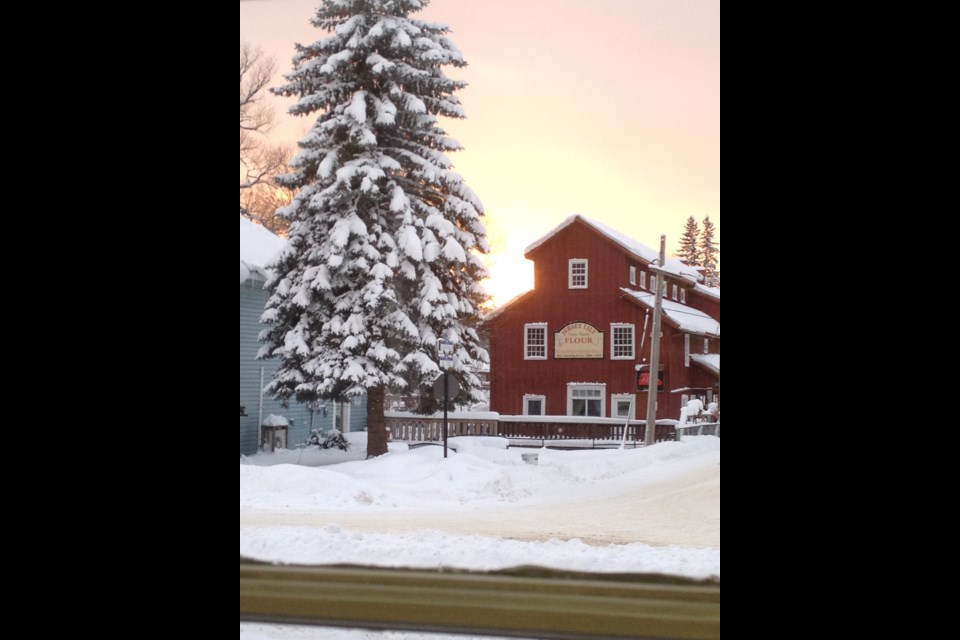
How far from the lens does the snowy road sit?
16.4ft

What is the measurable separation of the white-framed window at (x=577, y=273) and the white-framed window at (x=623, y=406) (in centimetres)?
64

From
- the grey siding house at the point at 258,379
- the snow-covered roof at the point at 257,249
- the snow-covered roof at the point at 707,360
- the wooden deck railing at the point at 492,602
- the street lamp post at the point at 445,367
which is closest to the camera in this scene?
the wooden deck railing at the point at 492,602

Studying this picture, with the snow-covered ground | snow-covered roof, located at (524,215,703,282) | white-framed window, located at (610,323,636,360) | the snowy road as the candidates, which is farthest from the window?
the snowy road

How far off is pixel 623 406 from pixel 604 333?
42 centimetres

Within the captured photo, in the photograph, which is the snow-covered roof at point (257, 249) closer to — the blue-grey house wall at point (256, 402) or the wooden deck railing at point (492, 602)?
the blue-grey house wall at point (256, 402)

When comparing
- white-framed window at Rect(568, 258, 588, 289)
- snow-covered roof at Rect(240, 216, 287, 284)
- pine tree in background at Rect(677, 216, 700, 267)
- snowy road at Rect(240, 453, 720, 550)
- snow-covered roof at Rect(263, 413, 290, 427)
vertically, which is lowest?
snowy road at Rect(240, 453, 720, 550)

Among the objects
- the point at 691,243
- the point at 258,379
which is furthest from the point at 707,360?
the point at 258,379

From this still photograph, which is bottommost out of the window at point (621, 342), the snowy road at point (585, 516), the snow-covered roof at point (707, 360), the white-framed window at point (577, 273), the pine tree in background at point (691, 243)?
the snowy road at point (585, 516)

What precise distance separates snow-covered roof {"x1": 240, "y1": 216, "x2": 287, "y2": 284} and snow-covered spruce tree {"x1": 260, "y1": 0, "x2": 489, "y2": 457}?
0.18 meters

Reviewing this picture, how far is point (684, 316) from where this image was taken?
16.4ft

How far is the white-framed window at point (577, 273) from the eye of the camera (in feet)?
17.1

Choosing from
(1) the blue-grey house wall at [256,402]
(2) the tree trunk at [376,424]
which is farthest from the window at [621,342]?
(1) the blue-grey house wall at [256,402]

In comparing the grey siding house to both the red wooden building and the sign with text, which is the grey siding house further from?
the sign with text
